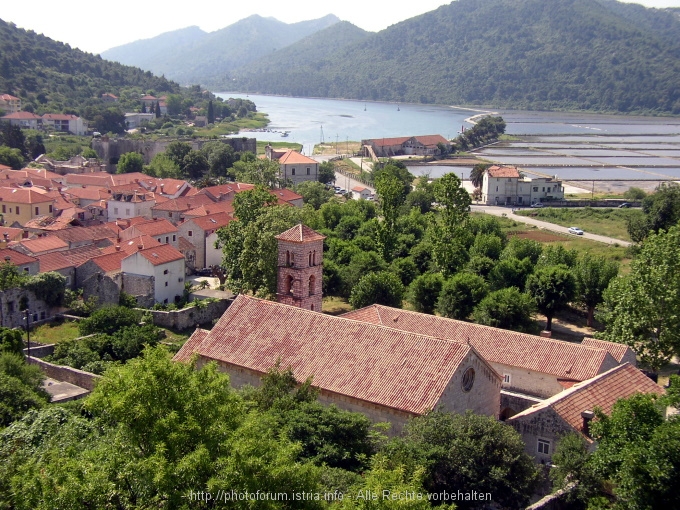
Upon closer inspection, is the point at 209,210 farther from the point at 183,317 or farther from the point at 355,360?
the point at 355,360

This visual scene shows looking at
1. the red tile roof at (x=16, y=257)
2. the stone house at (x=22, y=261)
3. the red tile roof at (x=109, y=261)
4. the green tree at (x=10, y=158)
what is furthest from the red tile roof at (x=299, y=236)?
the green tree at (x=10, y=158)

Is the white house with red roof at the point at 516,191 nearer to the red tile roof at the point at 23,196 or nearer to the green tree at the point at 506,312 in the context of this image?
the red tile roof at the point at 23,196

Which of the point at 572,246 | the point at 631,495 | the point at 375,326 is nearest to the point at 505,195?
the point at 572,246

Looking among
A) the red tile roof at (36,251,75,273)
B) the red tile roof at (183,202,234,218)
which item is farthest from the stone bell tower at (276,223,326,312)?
the red tile roof at (183,202,234,218)

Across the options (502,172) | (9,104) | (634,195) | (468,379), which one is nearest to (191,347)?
(468,379)

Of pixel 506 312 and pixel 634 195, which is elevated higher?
pixel 506 312

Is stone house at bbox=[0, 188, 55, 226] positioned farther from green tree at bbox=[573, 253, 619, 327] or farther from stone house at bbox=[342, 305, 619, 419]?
green tree at bbox=[573, 253, 619, 327]

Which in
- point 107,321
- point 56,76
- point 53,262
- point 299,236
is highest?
point 56,76

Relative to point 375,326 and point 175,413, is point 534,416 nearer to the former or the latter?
point 375,326
